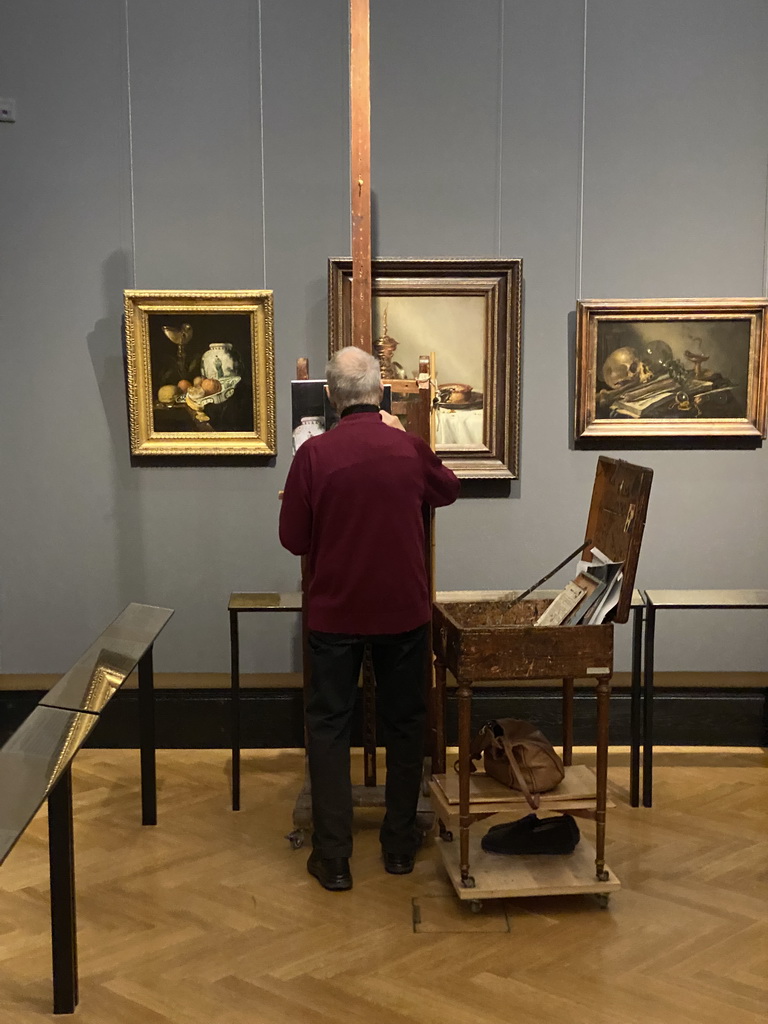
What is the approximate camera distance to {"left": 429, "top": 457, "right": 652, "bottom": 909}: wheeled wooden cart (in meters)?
4.02

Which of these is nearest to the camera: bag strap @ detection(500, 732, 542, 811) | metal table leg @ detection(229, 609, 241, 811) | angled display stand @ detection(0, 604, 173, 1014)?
angled display stand @ detection(0, 604, 173, 1014)

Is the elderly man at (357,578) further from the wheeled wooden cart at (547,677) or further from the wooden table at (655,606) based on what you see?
the wooden table at (655,606)

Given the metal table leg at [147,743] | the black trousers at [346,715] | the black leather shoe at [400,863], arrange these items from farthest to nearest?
the metal table leg at [147,743], the black leather shoe at [400,863], the black trousers at [346,715]

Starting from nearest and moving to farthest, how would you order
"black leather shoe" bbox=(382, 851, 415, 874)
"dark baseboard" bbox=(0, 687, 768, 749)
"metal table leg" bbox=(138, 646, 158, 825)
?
"black leather shoe" bbox=(382, 851, 415, 874) < "metal table leg" bbox=(138, 646, 158, 825) < "dark baseboard" bbox=(0, 687, 768, 749)

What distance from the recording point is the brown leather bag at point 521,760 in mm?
4180

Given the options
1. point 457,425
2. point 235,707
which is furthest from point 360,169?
point 235,707

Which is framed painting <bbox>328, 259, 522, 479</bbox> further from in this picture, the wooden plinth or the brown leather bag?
the wooden plinth

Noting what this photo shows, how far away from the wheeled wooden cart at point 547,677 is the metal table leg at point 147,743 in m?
1.38

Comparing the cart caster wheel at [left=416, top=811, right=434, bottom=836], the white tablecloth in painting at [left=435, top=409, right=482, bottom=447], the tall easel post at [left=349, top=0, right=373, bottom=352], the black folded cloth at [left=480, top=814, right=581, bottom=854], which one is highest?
the tall easel post at [left=349, top=0, right=373, bottom=352]

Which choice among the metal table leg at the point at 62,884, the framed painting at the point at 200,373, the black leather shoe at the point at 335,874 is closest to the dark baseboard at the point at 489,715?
the framed painting at the point at 200,373

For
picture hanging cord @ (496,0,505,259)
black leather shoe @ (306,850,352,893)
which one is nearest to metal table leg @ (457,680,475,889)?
black leather shoe @ (306,850,352,893)

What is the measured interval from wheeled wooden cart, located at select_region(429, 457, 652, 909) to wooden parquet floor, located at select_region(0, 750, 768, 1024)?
127 mm

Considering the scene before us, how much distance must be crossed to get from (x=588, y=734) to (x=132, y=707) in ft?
8.34

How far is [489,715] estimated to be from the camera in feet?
19.8
